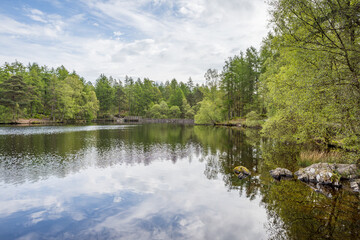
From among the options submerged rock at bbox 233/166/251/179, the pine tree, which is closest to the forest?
the pine tree

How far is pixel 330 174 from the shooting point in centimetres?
1376

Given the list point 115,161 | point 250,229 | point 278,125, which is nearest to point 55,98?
point 115,161

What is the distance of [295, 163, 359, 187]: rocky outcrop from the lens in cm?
1354

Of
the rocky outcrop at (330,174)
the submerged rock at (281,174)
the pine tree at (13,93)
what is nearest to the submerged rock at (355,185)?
the rocky outcrop at (330,174)

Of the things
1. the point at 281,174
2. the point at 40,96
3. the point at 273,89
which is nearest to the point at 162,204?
the point at 281,174

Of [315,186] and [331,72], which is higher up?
[331,72]

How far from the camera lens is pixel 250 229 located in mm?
9039

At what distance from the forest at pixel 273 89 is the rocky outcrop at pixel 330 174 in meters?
1.93

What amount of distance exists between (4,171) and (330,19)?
24278 millimetres

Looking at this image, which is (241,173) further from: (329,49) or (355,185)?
(329,49)

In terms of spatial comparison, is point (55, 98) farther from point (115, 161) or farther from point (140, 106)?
point (115, 161)

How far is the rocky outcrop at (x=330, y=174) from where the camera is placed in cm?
1354

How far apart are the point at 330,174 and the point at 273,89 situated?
13.1m

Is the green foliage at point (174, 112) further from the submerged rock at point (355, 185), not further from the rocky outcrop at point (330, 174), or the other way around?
the submerged rock at point (355, 185)
